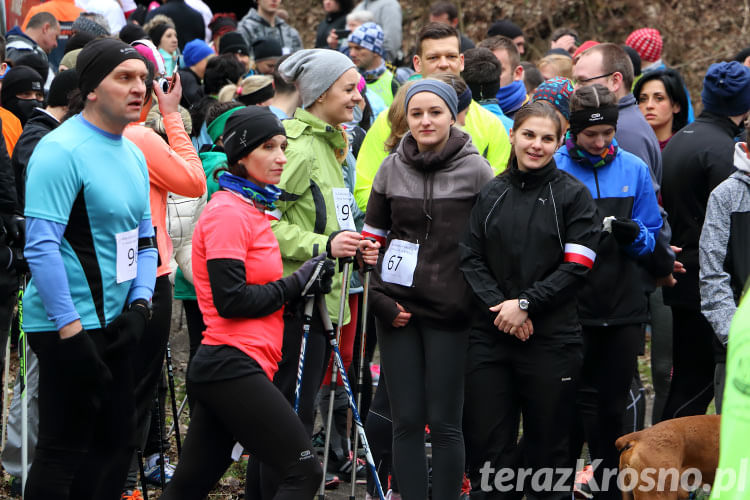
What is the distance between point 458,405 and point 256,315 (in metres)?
1.20

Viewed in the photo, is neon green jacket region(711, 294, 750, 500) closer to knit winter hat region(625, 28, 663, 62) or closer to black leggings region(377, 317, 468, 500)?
black leggings region(377, 317, 468, 500)

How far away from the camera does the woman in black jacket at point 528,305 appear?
4.32 m

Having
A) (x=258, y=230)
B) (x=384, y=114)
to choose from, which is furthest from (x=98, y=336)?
(x=384, y=114)

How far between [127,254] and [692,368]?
11.2ft

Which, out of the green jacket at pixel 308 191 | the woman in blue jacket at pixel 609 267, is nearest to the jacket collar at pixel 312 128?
the green jacket at pixel 308 191

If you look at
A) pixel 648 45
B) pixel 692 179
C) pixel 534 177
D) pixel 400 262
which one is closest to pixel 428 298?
pixel 400 262

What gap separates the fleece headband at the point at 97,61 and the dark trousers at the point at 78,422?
3.28 feet

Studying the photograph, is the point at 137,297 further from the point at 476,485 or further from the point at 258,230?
the point at 476,485

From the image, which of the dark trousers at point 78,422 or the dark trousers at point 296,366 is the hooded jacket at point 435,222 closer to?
the dark trousers at point 296,366

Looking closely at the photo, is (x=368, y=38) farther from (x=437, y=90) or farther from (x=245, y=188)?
(x=245, y=188)

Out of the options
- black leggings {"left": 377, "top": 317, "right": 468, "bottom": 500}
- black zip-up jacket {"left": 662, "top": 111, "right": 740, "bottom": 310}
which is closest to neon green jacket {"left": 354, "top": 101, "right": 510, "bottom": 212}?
black zip-up jacket {"left": 662, "top": 111, "right": 740, "bottom": 310}

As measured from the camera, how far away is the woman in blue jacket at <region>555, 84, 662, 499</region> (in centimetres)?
479

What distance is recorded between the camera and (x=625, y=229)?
4645 mm

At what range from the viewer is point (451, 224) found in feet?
14.9
